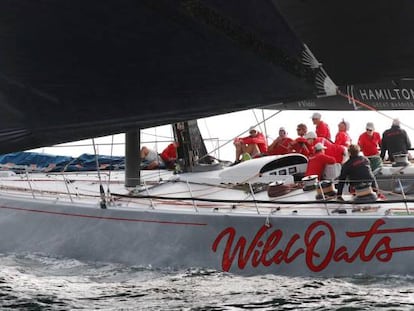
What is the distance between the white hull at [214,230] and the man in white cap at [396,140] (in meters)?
2.06

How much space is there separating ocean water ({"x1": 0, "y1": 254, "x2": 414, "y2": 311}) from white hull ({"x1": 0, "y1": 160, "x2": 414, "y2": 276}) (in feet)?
0.59

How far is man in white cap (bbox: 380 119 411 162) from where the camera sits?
1195cm

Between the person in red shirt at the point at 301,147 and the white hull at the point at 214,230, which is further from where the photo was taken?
the person in red shirt at the point at 301,147

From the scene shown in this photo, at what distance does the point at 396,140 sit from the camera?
12062 millimetres

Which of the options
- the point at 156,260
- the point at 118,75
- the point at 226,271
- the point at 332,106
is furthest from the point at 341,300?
the point at 332,106

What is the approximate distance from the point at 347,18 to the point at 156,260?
4.56 meters

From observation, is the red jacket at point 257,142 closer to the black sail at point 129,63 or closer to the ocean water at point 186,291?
the ocean water at point 186,291

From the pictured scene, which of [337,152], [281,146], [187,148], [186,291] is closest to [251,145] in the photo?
[281,146]

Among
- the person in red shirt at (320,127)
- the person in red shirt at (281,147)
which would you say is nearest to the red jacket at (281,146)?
the person in red shirt at (281,147)

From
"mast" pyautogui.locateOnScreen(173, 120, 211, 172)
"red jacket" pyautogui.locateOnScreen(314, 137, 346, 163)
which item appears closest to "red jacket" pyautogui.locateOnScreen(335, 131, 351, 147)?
"red jacket" pyautogui.locateOnScreen(314, 137, 346, 163)

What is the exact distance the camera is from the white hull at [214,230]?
30.8 ft

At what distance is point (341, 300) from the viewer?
8.53 metres

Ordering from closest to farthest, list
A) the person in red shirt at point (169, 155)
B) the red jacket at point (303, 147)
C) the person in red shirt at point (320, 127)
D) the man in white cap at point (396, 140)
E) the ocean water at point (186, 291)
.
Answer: the ocean water at point (186, 291) → the man in white cap at point (396, 140) → the red jacket at point (303, 147) → the person in red shirt at point (320, 127) → the person in red shirt at point (169, 155)

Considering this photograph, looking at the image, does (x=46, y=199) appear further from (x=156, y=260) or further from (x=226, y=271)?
(x=226, y=271)
